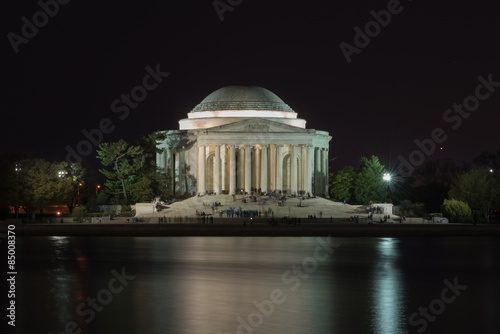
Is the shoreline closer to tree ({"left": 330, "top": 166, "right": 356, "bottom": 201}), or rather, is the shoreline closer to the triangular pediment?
the triangular pediment

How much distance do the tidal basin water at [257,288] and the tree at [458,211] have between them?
28609mm

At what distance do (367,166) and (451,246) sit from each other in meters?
53.3

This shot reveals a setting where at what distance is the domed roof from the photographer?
140 metres

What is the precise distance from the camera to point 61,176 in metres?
121

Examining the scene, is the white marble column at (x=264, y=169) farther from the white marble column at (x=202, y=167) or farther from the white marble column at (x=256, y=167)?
the white marble column at (x=202, y=167)

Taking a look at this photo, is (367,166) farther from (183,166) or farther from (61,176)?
(61,176)

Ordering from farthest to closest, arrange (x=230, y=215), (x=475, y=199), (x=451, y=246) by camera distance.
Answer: (x=475, y=199)
(x=230, y=215)
(x=451, y=246)

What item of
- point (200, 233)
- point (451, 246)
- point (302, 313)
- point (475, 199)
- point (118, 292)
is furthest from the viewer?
point (475, 199)

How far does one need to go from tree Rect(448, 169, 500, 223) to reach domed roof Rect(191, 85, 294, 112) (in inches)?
1328

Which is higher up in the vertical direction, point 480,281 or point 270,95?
point 270,95

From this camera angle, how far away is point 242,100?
461 feet

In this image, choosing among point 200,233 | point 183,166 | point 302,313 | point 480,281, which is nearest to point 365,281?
point 480,281

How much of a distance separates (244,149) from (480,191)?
36711 millimetres

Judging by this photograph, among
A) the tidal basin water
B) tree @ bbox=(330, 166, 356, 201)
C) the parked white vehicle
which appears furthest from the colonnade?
the tidal basin water
